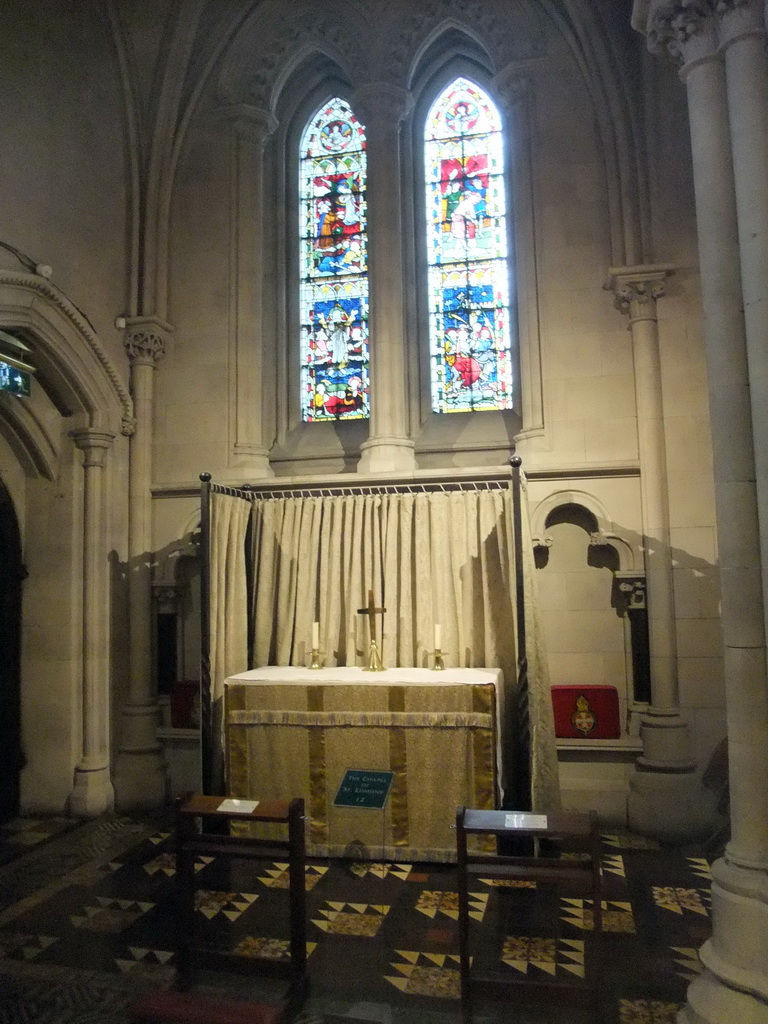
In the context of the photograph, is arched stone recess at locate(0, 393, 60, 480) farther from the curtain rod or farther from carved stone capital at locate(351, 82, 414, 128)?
carved stone capital at locate(351, 82, 414, 128)

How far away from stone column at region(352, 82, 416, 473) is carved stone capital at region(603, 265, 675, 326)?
1686mm

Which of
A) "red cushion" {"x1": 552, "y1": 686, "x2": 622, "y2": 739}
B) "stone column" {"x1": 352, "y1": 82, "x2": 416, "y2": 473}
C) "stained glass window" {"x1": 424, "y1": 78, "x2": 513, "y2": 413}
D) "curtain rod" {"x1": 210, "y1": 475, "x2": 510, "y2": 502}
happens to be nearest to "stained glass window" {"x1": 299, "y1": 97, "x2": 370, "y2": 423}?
"stone column" {"x1": 352, "y1": 82, "x2": 416, "y2": 473}

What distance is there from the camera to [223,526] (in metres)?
5.23

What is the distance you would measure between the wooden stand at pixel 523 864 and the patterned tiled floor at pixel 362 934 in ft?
0.35

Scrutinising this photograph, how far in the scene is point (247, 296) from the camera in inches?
247

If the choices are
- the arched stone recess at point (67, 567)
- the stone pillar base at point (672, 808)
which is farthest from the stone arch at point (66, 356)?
the stone pillar base at point (672, 808)

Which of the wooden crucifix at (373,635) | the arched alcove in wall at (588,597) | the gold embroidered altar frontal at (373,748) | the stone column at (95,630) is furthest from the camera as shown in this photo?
the stone column at (95,630)

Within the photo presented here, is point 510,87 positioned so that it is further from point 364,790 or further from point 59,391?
point 364,790

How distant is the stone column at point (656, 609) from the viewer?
194 inches

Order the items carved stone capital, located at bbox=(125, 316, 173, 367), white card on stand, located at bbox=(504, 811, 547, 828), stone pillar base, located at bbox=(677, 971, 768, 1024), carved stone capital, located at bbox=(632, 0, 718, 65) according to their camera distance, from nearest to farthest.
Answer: stone pillar base, located at bbox=(677, 971, 768, 1024), white card on stand, located at bbox=(504, 811, 547, 828), carved stone capital, located at bbox=(632, 0, 718, 65), carved stone capital, located at bbox=(125, 316, 173, 367)

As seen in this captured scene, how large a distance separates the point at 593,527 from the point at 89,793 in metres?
4.11

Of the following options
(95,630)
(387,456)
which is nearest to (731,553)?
(387,456)

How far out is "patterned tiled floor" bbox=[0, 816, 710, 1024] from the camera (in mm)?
2973

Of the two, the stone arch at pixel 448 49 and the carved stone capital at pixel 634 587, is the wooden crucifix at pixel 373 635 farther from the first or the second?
the stone arch at pixel 448 49
